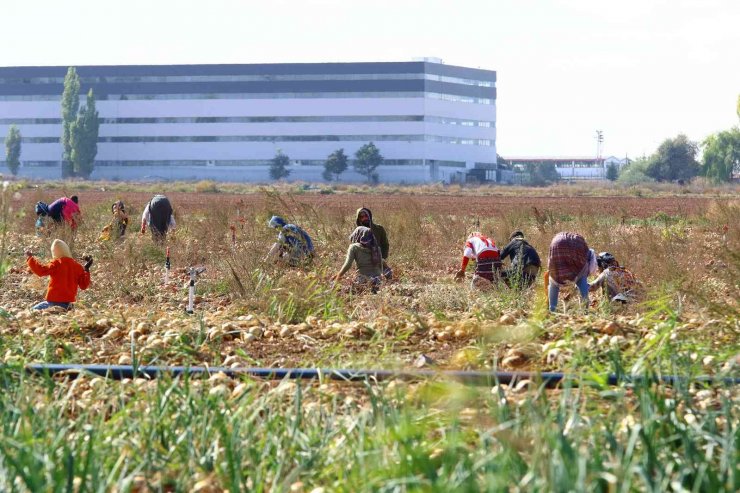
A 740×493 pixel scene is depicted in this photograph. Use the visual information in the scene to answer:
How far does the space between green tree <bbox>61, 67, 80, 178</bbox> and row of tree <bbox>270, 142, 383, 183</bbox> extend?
17865mm

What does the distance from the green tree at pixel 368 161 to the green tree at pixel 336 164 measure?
118 centimetres

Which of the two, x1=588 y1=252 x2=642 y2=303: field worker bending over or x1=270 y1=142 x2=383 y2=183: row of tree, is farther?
x1=270 y1=142 x2=383 y2=183: row of tree

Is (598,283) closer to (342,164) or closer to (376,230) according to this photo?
(376,230)

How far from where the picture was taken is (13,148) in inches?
3907

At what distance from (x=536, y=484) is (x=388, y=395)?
68.1 inches

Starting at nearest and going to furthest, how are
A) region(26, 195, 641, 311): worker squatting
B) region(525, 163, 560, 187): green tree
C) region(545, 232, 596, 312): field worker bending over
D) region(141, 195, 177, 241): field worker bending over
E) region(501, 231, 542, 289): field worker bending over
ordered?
1. region(26, 195, 641, 311): worker squatting
2. region(545, 232, 596, 312): field worker bending over
3. region(501, 231, 542, 289): field worker bending over
4. region(141, 195, 177, 241): field worker bending over
5. region(525, 163, 560, 187): green tree

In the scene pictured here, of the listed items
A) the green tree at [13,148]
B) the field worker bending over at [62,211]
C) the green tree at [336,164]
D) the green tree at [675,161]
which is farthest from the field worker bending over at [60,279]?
the green tree at [675,161]

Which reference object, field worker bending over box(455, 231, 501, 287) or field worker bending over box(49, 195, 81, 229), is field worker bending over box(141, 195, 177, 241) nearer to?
field worker bending over box(49, 195, 81, 229)

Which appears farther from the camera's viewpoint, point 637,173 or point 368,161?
point 637,173

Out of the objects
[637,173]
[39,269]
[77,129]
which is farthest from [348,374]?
[637,173]

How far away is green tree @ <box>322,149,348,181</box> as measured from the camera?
307ft

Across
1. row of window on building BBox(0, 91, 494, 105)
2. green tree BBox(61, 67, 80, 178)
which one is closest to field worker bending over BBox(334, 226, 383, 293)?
row of window on building BBox(0, 91, 494, 105)

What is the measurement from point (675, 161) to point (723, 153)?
1003cm

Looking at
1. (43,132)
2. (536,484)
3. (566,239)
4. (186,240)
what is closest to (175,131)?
(43,132)
